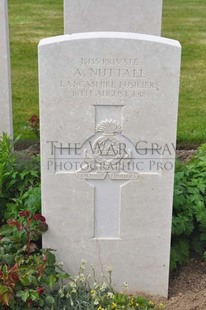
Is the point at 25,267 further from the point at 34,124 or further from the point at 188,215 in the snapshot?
the point at 34,124

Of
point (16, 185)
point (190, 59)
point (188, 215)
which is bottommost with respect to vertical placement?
point (188, 215)

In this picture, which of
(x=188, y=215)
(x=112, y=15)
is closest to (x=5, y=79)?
(x=112, y=15)

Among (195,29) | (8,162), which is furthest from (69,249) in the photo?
(195,29)

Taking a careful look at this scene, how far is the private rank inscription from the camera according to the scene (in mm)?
3627

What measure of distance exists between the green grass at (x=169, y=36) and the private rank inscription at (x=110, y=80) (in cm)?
260

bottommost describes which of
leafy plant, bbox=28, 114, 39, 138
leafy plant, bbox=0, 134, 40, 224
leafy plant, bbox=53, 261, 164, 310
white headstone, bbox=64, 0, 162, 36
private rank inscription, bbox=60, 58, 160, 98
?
leafy plant, bbox=53, 261, 164, 310

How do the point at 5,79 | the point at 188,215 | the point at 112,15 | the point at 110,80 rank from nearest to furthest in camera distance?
the point at 110,80
the point at 188,215
the point at 5,79
the point at 112,15

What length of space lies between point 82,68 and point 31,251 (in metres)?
1.15

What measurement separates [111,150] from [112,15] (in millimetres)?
2850

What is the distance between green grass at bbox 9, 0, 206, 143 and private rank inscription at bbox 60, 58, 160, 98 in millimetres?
2595

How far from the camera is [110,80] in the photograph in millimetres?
3656

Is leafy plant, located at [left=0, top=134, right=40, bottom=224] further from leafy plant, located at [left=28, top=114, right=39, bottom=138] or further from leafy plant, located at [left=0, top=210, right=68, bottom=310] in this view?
leafy plant, located at [left=28, top=114, right=39, bottom=138]

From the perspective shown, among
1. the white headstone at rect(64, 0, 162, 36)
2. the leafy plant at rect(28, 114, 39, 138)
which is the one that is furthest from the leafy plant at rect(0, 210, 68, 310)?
the white headstone at rect(64, 0, 162, 36)

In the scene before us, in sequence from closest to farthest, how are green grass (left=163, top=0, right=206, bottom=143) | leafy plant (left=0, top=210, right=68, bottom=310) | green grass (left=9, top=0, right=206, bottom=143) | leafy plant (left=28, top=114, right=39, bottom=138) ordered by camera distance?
leafy plant (left=0, top=210, right=68, bottom=310) → leafy plant (left=28, top=114, right=39, bottom=138) → green grass (left=163, top=0, right=206, bottom=143) → green grass (left=9, top=0, right=206, bottom=143)
